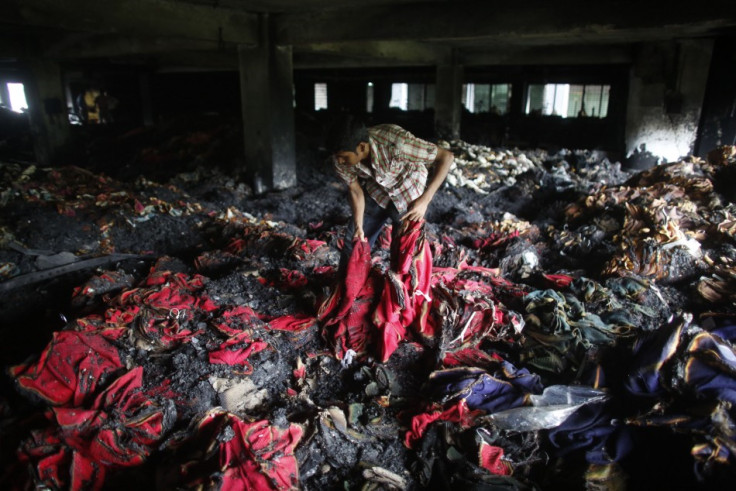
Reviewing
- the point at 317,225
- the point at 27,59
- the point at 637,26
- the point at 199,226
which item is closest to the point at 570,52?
the point at 637,26

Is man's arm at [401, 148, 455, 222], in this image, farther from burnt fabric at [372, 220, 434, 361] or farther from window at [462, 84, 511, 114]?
window at [462, 84, 511, 114]

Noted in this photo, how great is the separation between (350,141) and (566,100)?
1536 cm

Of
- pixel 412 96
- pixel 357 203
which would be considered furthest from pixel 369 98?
pixel 357 203

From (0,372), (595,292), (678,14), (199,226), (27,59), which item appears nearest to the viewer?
(0,372)

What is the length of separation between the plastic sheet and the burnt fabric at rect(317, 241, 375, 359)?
1.13 m

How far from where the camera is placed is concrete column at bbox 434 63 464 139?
11906 millimetres

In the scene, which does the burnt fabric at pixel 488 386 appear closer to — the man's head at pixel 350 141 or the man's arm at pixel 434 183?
the man's arm at pixel 434 183

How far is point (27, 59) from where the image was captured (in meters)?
10.6

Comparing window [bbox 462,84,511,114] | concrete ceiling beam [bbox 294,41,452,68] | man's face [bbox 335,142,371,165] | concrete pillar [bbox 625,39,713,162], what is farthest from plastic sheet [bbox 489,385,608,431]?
window [bbox 462,84,511,114]

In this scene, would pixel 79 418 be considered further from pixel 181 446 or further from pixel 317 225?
pixel 317 225

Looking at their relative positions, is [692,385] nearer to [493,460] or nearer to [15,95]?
[493,460]

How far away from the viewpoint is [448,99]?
39.8 ft

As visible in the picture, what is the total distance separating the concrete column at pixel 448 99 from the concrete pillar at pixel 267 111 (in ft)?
16.6

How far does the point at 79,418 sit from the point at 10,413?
0.58 m
